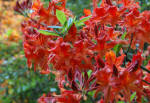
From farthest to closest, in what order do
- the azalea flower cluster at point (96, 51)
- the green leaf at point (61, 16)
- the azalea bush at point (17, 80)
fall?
the azalea bush at point (17, 80)
the green leaf at point (61, 16)
the azalea flower cluster at point (96, 51)

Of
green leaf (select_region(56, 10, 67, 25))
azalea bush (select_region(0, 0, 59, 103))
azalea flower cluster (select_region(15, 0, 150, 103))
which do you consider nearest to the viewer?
azalea flower cluster (select_region(15, 0, 150, 103))

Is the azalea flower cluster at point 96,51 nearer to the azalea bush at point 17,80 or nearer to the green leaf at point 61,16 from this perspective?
the green leaf at point 61,16

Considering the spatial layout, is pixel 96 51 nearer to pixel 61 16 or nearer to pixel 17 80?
pixel 61 16

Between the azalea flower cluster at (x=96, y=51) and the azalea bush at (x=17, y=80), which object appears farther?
the azalea bush at (x=17, y=80)

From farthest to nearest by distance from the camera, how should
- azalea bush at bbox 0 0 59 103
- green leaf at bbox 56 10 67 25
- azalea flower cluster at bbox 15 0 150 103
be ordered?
azalea bush at bbox 0 0 59 103 < green leaf at bbox 56 10 67 25 < azalea flower cluster at bbox 15 0 150 103

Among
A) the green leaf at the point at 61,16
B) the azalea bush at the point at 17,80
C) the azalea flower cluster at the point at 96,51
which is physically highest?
the green leaf at the point at 61,16

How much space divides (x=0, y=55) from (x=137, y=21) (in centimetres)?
377

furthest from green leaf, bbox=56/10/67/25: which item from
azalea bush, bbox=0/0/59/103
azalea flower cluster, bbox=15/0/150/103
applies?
azalea bush, bbox=0/0/59/103

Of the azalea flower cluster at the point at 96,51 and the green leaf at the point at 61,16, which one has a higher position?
the green leaf at the point at 61,16

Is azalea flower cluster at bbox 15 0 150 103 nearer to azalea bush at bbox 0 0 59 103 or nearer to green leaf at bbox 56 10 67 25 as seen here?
green leaf at bbox 56 10 67 25

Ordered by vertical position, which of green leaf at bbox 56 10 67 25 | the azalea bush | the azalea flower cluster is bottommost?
the azalea bush

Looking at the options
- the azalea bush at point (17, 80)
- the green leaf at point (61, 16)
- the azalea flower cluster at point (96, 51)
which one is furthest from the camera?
the azalea bush at point (17, 80)

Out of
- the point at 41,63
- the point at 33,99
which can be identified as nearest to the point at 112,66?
the point at 41,63

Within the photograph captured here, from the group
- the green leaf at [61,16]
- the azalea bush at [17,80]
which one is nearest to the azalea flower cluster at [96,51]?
the green leaf at [61,16]
